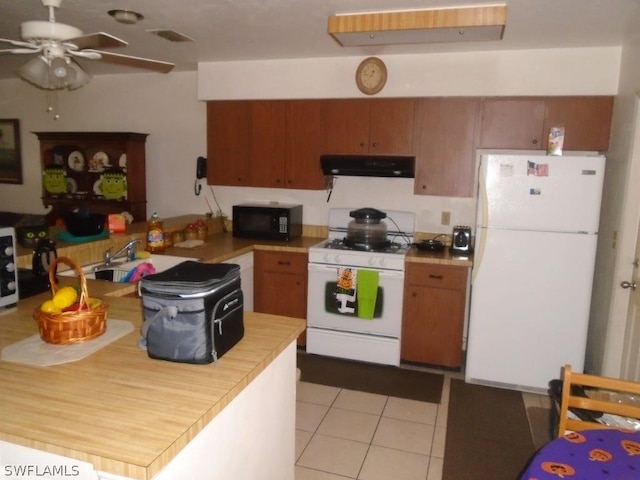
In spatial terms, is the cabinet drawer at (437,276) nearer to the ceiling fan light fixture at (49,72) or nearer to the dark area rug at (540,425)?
the dark area rug at (540,425)

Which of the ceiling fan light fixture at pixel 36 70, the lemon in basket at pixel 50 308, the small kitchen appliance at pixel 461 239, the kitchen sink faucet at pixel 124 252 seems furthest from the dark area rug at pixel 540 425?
the ceiling fan light fixture at pixel 36 70

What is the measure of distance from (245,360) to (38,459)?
59cm

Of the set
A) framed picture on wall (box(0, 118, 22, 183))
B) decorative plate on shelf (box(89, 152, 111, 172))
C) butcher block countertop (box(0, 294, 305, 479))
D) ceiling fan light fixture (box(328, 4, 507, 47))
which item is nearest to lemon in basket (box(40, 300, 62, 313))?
butcher block countertop (box(0, 294, 305, 479))

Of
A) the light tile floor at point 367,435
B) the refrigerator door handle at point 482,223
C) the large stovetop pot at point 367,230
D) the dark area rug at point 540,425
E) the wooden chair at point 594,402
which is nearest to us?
the wooden chair at point 594,402

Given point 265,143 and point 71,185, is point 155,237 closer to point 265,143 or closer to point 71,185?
point 265,143

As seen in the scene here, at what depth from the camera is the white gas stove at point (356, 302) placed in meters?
3.56

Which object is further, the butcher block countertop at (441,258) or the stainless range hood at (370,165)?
the stainless range hood at (370,165)

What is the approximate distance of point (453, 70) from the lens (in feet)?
11.6

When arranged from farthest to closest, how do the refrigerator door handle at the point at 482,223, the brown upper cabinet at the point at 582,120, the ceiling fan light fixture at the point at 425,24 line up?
the brown upper cabinet at the point at 582,120 < the refrigerator door handle at the point at 482,223 < the ceiling fan light fixture at the point at 425,24

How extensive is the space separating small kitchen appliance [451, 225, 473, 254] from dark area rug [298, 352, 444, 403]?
99 centimetres

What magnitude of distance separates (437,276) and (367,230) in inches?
29.8

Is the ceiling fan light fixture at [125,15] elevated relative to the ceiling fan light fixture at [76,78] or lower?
elevated

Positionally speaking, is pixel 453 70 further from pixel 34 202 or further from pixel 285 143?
pixel 34 202

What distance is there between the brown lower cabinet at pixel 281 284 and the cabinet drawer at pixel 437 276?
89 cm
